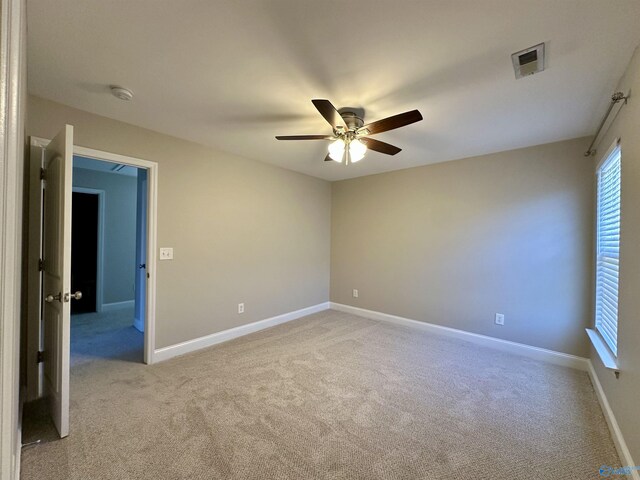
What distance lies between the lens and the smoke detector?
205 cm

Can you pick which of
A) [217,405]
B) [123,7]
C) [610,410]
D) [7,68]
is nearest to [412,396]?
[610,410]

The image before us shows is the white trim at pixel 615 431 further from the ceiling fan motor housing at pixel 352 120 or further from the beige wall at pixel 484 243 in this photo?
the ceiling fan motor housing at pixel 352 120

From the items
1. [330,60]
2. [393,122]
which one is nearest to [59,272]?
[330,60]

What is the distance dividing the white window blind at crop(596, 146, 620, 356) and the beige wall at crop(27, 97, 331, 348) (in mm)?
3528

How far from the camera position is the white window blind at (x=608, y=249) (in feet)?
6.96

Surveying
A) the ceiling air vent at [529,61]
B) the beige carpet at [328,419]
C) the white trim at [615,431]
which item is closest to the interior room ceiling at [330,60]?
the ceiling air vent at [529,61]

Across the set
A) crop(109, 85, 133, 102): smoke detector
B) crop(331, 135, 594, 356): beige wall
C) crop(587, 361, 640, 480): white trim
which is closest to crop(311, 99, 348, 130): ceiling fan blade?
crop(109, 85, 133, 102): smoke detector

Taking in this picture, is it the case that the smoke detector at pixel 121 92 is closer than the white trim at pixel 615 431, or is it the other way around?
the white trim at pixel 615 431

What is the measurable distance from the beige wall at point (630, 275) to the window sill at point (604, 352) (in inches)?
3.8

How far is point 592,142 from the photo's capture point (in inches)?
106

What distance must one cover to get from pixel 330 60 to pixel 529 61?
1.20 meters

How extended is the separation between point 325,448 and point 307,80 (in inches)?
96.1

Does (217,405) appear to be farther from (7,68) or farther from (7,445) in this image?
(7,68)

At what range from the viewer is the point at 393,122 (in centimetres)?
200
